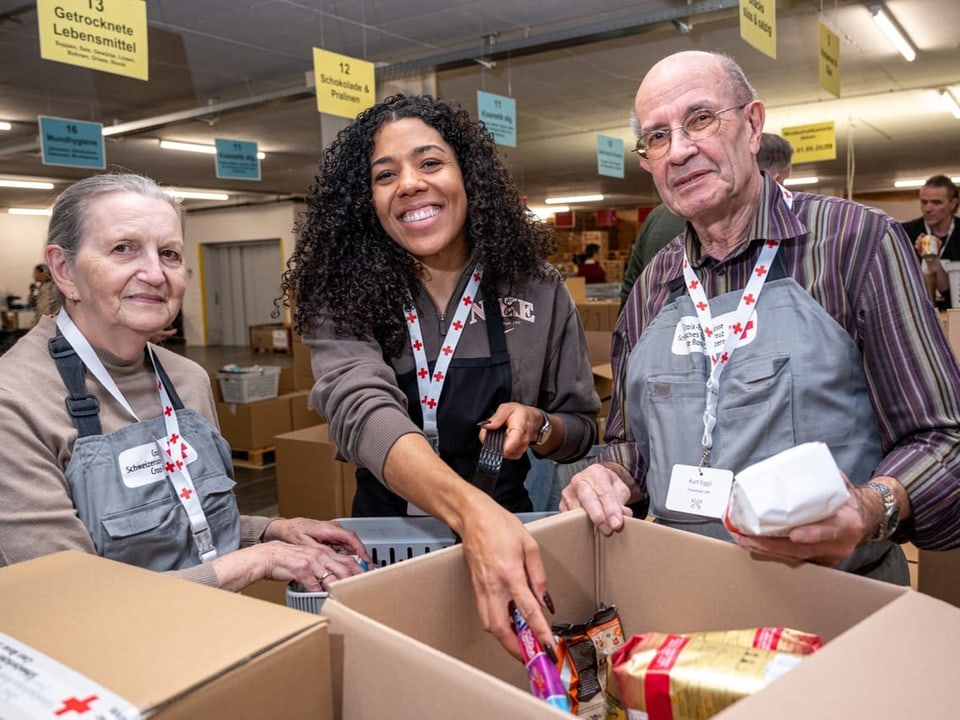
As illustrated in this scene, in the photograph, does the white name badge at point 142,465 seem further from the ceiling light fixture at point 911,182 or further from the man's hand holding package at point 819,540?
the ceiling light fixture at point 911,182

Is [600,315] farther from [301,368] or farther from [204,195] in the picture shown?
[204,195]

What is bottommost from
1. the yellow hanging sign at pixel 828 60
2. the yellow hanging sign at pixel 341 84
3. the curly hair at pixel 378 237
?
the curly hair at pixel 378 237

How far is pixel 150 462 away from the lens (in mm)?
1449

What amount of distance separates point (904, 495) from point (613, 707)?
20.3 inches

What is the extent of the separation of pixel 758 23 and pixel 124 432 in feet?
11.1

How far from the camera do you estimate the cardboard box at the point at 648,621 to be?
1.85ft

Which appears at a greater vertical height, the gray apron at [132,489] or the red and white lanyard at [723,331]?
the red and white lanyard at [723,331]

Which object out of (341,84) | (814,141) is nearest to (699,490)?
(341,84)

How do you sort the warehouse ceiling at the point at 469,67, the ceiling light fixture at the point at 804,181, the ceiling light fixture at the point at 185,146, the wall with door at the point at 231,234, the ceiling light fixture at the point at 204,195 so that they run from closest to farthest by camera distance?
the warehouse ceiling at the point at 469,67 < the ceiling light fixture at the point at 185,146 < the ceiling light fixture at the point at 204,195 < the ceiling light fixture at the point at 804,181 < the wall with door at the point at 231,234

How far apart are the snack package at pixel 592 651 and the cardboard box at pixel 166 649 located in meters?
0.43

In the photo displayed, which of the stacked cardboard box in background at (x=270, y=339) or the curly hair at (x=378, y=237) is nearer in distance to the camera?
the curly hair at (x=378, y=237)

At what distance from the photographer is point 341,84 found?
399 cm

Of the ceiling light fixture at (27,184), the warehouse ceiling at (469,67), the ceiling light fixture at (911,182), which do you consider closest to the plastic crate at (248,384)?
the warehouse ceiling at (469,67)

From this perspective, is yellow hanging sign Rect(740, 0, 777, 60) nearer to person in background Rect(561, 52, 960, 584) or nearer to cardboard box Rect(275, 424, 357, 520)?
person in background Rect(561, 52, 960, 584)
